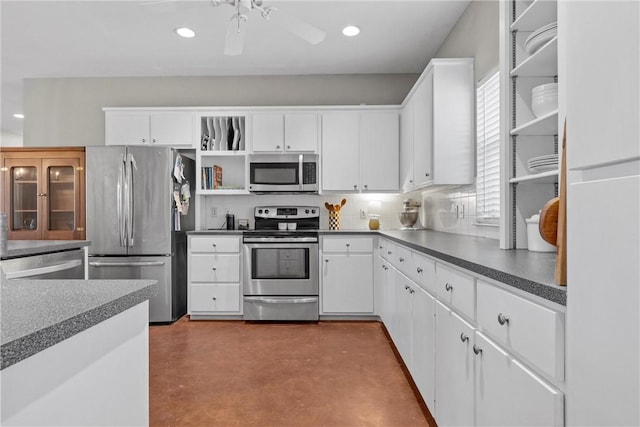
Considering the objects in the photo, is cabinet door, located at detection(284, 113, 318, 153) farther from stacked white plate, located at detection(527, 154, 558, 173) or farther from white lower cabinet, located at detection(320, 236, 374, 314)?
stacked white plate, located at detection(527, 154, 558, 173)

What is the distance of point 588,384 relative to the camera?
2.46 feet

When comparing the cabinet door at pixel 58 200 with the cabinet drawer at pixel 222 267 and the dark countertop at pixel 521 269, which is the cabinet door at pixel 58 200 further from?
the dark countertop at pixel 521 269

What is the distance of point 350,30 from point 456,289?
2783mm

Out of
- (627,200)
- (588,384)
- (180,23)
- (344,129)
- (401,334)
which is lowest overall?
(401,334)

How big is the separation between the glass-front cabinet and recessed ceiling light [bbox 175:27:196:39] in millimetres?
1674

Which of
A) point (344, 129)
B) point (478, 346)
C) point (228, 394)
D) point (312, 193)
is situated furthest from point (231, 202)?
point (478, 346)

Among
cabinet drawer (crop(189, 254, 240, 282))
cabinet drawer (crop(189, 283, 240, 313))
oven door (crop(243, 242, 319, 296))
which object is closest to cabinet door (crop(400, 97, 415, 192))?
oven door (crop(243, 242, 319, 296))

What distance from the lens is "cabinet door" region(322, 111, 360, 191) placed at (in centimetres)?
428

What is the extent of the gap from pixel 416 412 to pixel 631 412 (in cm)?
172

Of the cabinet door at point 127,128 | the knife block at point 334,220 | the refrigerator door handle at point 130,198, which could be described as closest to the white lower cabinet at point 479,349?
the knife block at point 334,220

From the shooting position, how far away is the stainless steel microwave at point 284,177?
169 inches

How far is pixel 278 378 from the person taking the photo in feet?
8.59

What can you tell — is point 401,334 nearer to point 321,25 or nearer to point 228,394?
point 228,394

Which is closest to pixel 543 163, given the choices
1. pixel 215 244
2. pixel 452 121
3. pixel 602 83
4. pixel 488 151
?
pixel 488 151
